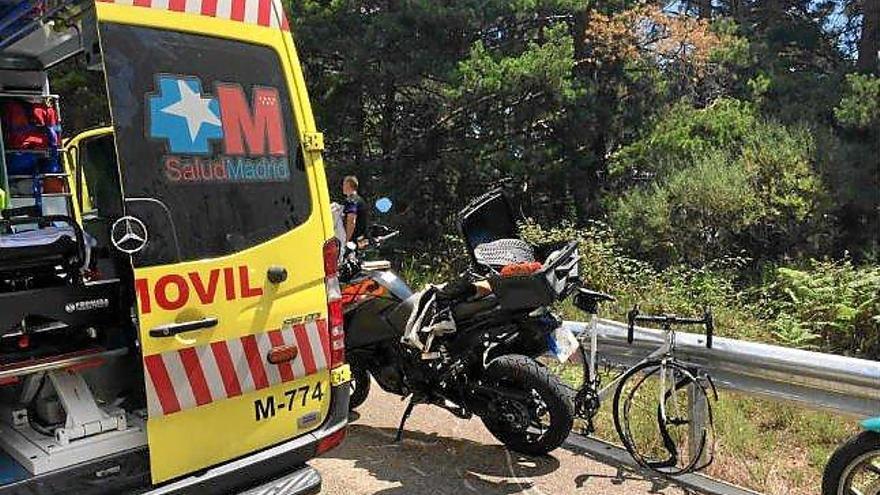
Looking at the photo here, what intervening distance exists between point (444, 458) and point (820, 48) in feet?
61.2

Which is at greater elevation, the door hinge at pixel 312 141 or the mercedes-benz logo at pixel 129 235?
A: the door hinge at pixel 312 141

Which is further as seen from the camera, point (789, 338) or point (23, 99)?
point (789, 338)

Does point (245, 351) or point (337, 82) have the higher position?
point (337, 82)

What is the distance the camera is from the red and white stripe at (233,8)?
296 centimetres

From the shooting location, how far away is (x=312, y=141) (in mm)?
3457

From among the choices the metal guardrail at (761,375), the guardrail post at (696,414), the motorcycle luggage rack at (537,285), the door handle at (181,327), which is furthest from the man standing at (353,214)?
the door handle at (181,327)

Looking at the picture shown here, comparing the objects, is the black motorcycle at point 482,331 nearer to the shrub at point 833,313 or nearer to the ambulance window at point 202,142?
the ambulance window at point 202,142

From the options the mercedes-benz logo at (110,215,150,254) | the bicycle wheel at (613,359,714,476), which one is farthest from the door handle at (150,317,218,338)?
the bicycle wheel at (613,359,714,476)

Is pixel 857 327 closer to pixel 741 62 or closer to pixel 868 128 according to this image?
pixel 868 128

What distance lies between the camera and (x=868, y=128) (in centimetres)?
1501

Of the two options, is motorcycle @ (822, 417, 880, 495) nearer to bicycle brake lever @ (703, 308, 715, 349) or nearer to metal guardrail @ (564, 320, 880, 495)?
metal guardrail @ (564, 320, 880, 495)

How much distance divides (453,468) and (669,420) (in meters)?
1.30

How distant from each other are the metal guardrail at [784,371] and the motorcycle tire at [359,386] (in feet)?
6.23

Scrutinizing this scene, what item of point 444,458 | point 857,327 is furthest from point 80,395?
point 857,327
